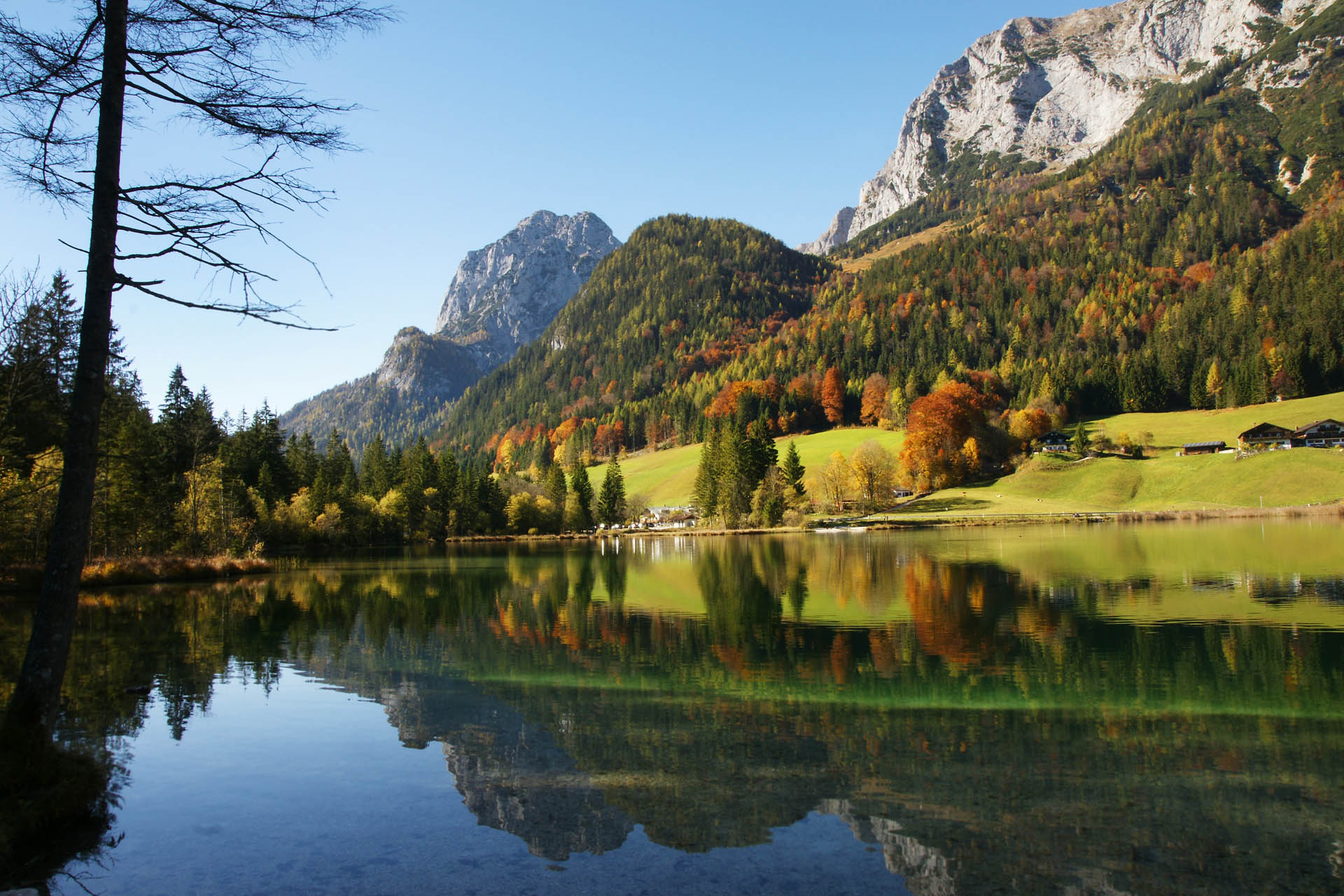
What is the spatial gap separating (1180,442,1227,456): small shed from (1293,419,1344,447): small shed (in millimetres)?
8978

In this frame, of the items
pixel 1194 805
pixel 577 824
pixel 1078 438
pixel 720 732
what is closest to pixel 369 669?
pixel 720 732

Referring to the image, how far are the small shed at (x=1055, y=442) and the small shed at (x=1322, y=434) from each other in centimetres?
3017

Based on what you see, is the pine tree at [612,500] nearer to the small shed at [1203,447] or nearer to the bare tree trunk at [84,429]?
the small shed at [1203,447]

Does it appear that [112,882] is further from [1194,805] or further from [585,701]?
[1194,805]

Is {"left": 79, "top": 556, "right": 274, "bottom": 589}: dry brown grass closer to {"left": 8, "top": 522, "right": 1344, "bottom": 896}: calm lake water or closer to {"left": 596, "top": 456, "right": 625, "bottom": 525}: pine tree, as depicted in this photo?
{"left": 8, "top": 522, "right": 1344, "bottom": 896}: calm lake water

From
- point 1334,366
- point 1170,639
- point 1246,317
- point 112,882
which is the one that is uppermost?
point 1246,317

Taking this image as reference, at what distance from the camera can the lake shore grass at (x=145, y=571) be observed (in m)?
37.1

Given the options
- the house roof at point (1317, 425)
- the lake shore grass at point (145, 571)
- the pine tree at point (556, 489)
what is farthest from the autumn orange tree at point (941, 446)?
the lake shore grass at point (145, 571)

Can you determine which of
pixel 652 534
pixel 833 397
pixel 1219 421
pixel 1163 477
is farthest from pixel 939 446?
pixel 652 534

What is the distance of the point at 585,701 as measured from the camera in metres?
15.1

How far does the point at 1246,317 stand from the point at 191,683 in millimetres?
178987

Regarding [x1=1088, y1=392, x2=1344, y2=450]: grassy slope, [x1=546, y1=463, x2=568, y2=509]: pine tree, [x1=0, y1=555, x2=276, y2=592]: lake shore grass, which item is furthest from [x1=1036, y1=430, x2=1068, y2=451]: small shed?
[x1=0, y1=555, x2=276, y2=592]: lake shore grass

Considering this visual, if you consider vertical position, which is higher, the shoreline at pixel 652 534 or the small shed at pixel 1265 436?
the small shed at pixel 1265 436

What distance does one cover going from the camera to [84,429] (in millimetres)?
9180
